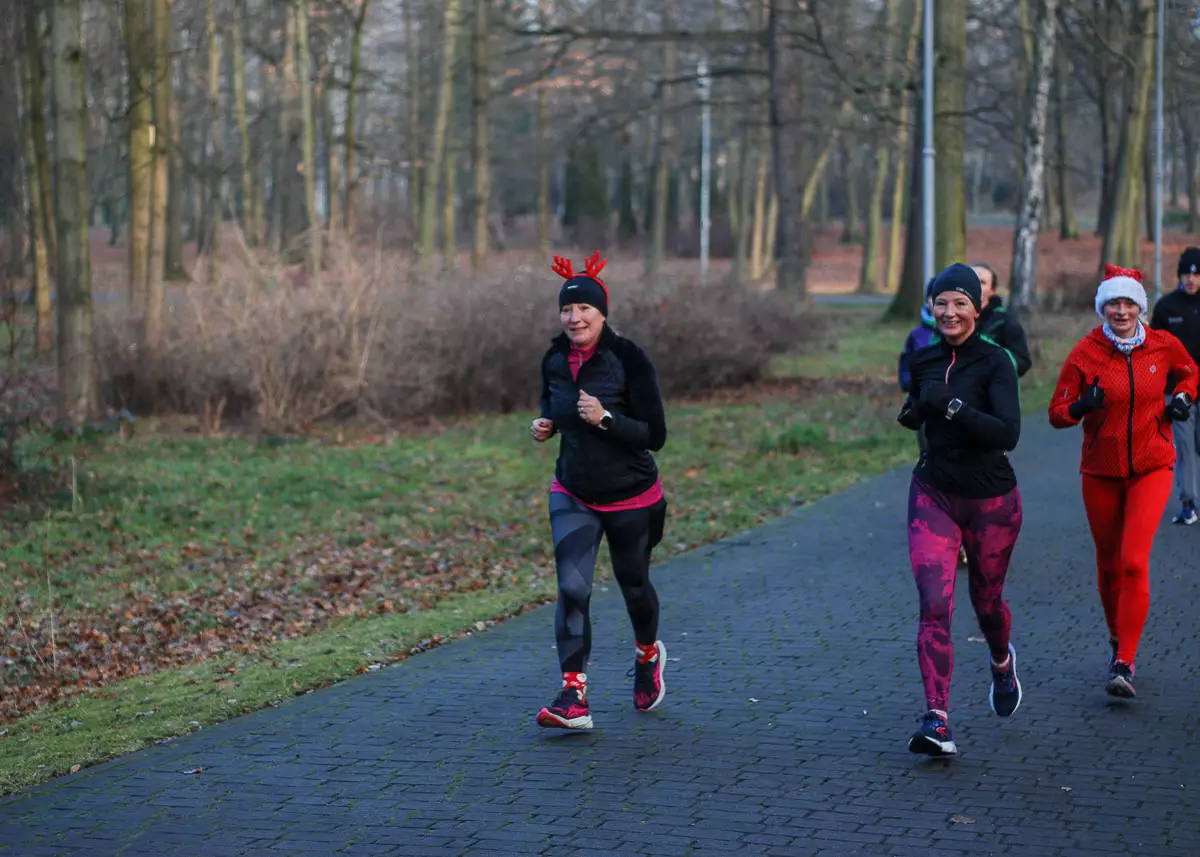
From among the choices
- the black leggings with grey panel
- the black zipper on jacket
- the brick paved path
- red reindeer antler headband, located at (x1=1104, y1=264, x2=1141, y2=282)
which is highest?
red reindeer antler headband, located at (x1=1104, y1=264, x2=1141, y2=282)

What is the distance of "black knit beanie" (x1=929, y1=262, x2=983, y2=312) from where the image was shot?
6.21m

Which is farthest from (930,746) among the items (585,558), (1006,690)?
Answer: (585,558)

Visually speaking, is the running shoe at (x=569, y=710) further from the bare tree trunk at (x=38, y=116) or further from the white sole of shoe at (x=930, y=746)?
the bare tree trunk at (x=38, y=116)

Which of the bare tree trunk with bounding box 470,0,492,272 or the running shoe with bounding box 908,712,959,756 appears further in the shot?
the bare tree trunk with bounding box 470,0,492,272

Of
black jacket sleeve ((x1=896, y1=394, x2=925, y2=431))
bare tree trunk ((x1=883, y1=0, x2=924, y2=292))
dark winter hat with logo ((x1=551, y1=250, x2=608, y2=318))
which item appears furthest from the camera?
bare tree trunk ((x1=883, y1=0, x2=924, y2=292))

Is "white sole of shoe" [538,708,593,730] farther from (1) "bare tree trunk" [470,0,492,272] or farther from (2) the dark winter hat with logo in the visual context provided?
(1) "bare tree trunk" [470,0,492,272]

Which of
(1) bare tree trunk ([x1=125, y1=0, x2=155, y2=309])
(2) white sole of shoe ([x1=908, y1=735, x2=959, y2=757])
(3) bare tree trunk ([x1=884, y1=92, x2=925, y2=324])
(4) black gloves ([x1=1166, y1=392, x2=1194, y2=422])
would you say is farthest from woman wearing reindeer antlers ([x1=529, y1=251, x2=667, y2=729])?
(3) bare tree trunk ([x1=884, y1=92, x2=925, y2=324])

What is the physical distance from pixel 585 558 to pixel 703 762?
3.29ft

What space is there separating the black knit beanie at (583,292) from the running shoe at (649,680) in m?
1.48

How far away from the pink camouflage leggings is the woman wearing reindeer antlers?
1.07 meters

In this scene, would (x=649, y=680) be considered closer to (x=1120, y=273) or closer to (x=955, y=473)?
(x=955, y=473)

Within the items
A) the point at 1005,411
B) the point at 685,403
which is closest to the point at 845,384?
the point at 685,403

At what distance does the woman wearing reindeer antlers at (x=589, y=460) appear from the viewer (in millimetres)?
6531

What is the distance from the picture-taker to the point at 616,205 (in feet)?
300
